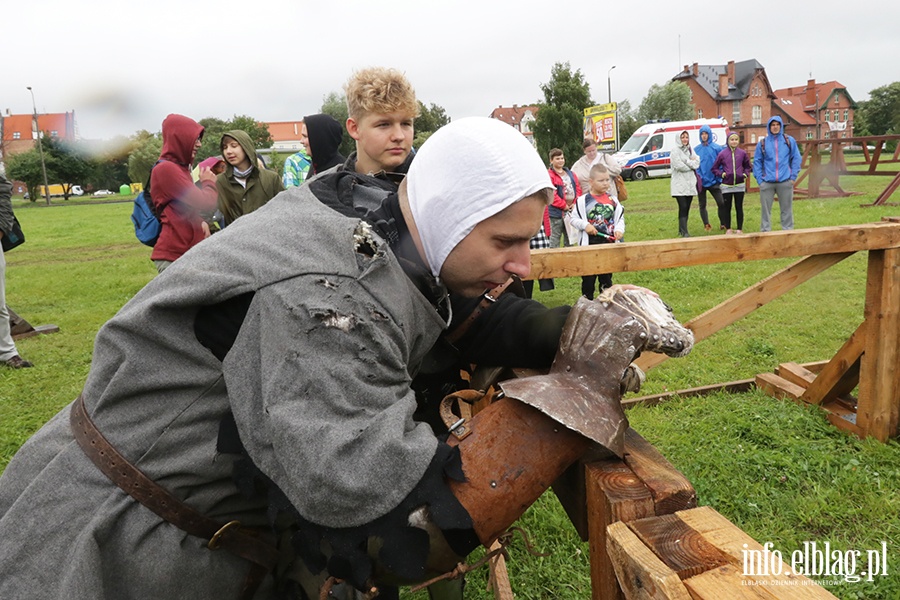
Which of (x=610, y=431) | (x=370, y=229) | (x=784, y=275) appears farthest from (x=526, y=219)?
(x=784, y=275)

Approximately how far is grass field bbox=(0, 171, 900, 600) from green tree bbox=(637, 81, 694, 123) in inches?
2299

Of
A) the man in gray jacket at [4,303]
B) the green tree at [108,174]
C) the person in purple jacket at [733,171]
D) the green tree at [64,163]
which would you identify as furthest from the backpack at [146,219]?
the green tree at [108,174]

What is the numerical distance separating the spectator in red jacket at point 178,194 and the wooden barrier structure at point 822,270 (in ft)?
10.9

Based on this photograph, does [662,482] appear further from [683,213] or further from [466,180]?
[683,213]

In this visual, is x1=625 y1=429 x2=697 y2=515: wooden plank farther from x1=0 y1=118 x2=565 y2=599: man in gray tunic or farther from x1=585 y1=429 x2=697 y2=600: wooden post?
x1=0 y1=118 x2=565 y2=599: man in gray tunic

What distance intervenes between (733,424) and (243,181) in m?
4.08

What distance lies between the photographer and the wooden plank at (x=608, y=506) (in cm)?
116

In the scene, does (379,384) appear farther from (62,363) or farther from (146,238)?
(62,363)

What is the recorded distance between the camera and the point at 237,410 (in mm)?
1157

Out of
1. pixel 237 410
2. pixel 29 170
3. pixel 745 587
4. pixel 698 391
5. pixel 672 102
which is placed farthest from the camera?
pixel 672 102

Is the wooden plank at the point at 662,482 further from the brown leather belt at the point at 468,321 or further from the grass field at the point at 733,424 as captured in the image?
the grass field at the point at 733,424

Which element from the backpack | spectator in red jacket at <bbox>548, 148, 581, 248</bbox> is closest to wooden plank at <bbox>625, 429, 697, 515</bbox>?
the backpack

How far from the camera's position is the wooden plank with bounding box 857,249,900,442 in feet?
11.5

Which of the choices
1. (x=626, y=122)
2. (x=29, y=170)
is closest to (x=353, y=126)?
(x=29, y=170)
